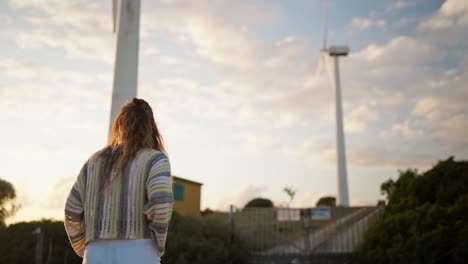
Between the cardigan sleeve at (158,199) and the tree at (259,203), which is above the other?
the tree at (259,203)

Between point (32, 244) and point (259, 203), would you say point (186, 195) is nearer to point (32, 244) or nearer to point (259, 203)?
point (32, 244)

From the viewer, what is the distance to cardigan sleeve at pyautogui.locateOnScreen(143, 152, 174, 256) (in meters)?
2.33

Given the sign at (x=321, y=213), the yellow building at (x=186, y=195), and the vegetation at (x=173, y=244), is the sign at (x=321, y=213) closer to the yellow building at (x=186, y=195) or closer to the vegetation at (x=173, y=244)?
the vegetation at (x=173, y=244)

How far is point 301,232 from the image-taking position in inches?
653

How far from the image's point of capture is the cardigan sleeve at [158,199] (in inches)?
91.7

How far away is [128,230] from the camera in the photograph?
7.72ft

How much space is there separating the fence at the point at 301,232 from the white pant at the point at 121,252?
1385cm

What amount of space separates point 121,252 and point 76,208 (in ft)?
1.41

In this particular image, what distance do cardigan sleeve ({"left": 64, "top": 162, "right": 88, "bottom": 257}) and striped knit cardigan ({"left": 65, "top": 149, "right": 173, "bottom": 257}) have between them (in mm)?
75

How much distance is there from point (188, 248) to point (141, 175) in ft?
37.7

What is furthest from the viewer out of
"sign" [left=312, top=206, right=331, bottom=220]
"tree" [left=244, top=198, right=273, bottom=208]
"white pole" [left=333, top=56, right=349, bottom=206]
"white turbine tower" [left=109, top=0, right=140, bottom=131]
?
"tree" [left=244, top=198, right=273, bottom=208]

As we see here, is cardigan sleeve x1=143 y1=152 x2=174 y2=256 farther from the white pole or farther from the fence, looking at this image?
the white pole

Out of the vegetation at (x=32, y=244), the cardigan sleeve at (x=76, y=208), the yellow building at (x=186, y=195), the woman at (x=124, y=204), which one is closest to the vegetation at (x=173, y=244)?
the vegetation at (x=32, y=244)

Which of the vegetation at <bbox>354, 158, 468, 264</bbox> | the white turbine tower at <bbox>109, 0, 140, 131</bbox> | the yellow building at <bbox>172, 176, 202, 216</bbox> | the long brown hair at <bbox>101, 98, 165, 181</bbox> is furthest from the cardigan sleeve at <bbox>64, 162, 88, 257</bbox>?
the yellow building at <bbox>172, 176, 202, 216</bbox>
